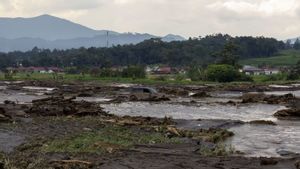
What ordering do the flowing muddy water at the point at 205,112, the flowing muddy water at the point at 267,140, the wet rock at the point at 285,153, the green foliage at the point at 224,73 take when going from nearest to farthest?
the wet rock at the point at 285,153, the flowing muddy water at the point at 267,140, the flowing muddy water at the point at 205,112, the green foliage at the point at 224,73

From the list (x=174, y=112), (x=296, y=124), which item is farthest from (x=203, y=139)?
(x=174, y=112)

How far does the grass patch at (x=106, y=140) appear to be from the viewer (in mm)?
19675

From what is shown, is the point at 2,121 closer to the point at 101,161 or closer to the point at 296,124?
the point at 101,161

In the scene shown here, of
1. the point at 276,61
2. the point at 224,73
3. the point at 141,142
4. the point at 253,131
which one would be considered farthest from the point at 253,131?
the point at 276,61

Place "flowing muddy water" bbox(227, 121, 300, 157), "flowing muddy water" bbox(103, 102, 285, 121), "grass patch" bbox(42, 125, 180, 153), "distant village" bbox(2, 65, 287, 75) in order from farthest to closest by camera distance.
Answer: "distant village" bbox(2, 65, 287, 75), "flowing muddy water" bbox(103, 102, 285, 121), "flowing muddy water" bbox(227, 121, 300, 157), "grass patch" bbox(42, 125, 180, 153)

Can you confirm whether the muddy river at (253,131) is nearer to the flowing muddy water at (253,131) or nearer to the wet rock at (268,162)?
the flowing muddy water at (253,131)

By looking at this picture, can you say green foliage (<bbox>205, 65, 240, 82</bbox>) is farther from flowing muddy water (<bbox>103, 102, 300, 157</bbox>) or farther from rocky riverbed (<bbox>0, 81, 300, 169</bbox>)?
rocky riverbed (<bbox>0, 81, 300, 169</bbox>)

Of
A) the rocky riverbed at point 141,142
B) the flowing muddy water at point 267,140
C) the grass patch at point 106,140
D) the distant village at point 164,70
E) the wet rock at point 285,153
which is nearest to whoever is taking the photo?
the rocky riverbed at point 141,142

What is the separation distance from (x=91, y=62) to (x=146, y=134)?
158588mm

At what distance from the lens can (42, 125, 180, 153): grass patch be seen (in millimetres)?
19675

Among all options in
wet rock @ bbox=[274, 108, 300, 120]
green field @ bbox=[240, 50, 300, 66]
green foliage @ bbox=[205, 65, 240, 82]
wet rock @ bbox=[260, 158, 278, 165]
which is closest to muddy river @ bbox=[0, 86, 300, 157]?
wet rock @ bbox=[274, 108, 300, 120]

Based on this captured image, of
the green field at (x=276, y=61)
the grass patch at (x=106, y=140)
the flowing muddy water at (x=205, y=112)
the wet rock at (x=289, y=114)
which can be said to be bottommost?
the flowing muddy water at (x=205, y=112)

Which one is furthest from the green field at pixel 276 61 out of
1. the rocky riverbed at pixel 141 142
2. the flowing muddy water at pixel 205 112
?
the rocky riverbed at pixel 141 142

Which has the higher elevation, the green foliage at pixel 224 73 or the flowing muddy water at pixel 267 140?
the green foliage at pixel 224 73
